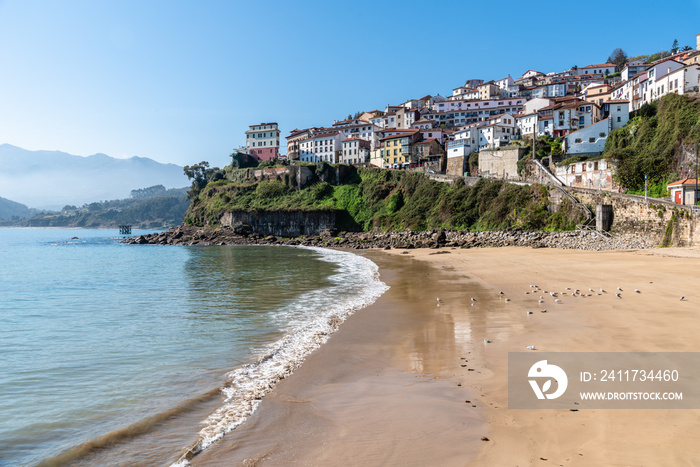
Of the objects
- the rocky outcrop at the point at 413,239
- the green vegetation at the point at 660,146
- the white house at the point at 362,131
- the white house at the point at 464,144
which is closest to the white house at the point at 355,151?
the white house at the point at 362,131

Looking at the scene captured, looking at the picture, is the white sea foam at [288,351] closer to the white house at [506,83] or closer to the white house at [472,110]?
the white house at [472,110]

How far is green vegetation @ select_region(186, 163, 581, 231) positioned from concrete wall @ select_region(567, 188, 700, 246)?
418cm

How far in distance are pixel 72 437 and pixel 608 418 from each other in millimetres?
10245

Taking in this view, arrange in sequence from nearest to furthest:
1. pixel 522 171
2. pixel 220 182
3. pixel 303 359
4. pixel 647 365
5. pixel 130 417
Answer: pixel 130 417, pixel 647 365, pixel 303 359, pixel 522 171, pixel 220 182

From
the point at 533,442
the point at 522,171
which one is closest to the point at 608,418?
the point at 533,442

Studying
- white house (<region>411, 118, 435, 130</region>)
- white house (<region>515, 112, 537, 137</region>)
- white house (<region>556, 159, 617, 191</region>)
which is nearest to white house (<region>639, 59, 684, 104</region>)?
white house (<region>515, 112, 537, 137</region>)

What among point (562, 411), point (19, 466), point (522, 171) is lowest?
point (19, 466)

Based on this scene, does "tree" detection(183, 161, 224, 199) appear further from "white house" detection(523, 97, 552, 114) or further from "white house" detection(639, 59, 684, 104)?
"white house" detection(639, 59, 684, 104)

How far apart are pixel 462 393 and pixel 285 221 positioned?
81.6 meters

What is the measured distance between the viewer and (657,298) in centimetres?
1686

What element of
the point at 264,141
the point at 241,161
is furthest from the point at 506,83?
the point at 241,161

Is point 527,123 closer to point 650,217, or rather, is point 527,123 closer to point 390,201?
point 390,201

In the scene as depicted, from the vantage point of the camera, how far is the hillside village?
58688 mm

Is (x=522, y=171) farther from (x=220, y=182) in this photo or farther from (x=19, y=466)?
(x=220, y=182)
